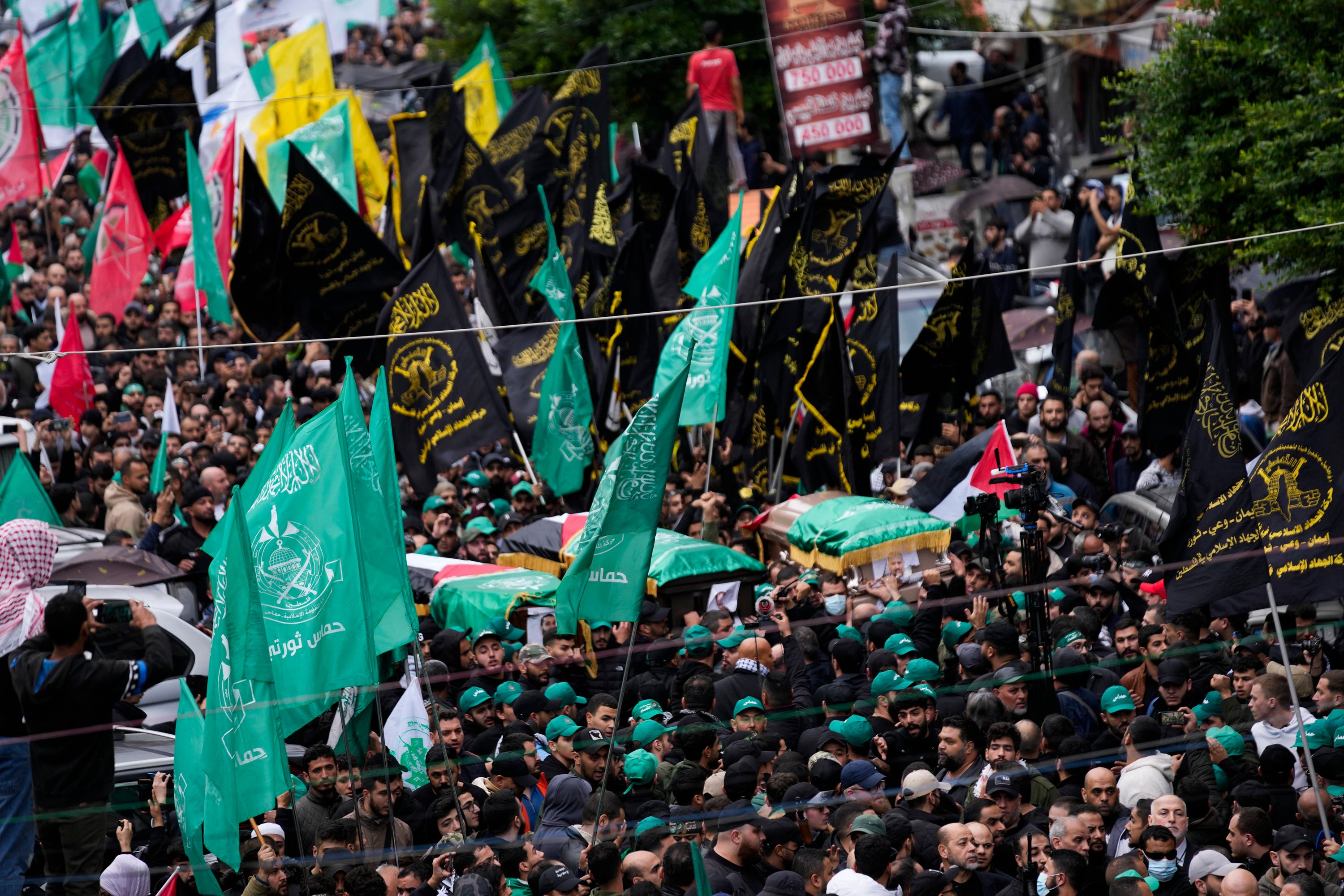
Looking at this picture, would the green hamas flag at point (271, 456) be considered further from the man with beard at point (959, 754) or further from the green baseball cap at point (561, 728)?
the man with beard at point (959, 754)

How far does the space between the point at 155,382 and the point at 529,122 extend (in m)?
4.87

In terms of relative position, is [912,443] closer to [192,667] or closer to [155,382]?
[192,667]

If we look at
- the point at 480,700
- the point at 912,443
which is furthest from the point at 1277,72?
the point at 480,700

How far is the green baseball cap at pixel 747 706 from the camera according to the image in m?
9.94

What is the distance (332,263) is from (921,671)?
26.0ft

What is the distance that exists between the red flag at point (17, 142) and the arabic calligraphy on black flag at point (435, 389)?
35.8 ft

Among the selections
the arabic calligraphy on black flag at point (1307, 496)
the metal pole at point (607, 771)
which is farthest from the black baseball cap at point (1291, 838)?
the metal pole at point (607, 771)

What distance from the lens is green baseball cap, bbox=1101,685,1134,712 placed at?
928cm

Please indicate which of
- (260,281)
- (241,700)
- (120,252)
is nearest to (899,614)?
(241,700)

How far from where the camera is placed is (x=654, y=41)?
2608cm

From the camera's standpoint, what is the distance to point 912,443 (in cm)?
1487

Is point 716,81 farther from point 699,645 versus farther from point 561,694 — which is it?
point 561,694

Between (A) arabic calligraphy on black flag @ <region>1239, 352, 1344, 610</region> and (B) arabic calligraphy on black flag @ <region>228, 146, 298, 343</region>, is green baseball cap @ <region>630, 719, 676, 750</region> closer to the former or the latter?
(A) arabic calligraphy on black flag @ <region>1239, 352, 1344, 610</region>

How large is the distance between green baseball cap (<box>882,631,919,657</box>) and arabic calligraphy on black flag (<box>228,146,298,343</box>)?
7.55 meters
